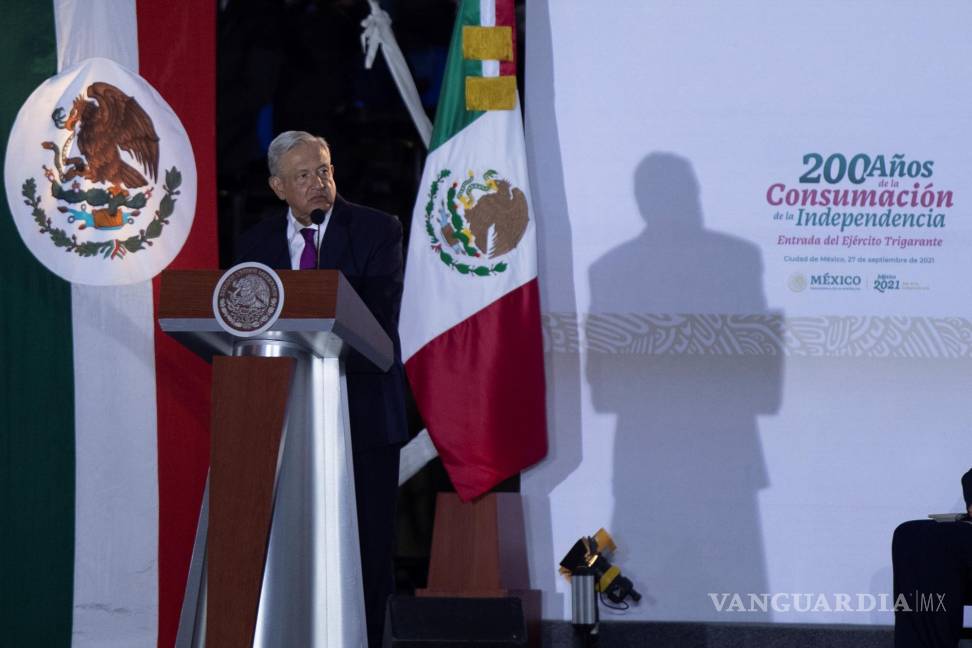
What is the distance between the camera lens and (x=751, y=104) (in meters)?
4.13

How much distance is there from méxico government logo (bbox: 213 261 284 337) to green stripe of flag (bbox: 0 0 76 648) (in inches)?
86.4

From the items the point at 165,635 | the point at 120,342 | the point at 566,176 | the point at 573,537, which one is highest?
the point at 566,176

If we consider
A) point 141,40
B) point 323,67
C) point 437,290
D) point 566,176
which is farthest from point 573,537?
point 141,40

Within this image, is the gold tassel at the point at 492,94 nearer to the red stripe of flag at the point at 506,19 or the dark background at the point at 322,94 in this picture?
the red stripe of flag at the point at 506,19

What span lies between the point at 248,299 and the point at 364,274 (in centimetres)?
70

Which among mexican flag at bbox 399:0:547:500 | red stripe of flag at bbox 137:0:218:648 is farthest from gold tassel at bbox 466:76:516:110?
red stripe of flag at bbox 137:0:218:648

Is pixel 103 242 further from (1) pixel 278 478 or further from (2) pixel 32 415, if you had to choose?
(1) pixel 278 478

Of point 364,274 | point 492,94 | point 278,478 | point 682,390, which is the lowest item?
point 278,478

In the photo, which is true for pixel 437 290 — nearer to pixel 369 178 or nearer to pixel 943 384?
pixel 369 178

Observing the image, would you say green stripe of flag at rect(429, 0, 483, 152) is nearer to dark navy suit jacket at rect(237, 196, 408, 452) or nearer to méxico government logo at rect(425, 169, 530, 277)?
méxico government logo at rect(425, 169, 530, 277)

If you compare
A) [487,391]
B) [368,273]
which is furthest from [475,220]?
[368,273]

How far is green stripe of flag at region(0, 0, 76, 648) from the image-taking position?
13.0 feet

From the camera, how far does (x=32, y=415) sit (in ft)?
13.3

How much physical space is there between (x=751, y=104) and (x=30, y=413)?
284 centimetres
